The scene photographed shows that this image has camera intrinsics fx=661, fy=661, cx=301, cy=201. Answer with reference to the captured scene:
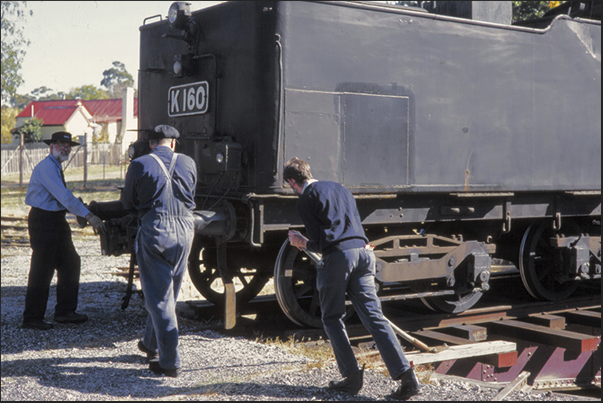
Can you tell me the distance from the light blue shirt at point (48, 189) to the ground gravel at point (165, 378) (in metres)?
1.31

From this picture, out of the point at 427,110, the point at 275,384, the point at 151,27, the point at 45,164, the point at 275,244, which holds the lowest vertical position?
the point at 275,384

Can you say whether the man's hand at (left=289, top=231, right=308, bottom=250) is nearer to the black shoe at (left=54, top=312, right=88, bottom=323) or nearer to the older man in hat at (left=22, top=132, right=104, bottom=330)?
the older man in hat at (left=22, top=132, right=104, bottom=330)

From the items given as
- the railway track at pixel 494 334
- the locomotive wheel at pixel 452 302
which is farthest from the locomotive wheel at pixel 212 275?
the locomotive wheel at pixel 452 302

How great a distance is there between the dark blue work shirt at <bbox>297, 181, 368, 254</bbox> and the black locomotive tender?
120 centimetres

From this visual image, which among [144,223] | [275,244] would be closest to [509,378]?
[275,244]

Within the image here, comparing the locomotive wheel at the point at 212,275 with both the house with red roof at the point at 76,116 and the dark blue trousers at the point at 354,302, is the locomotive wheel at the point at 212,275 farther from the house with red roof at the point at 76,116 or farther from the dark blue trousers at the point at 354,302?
the house with red roof at the point at 76,116

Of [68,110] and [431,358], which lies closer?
[431,358]

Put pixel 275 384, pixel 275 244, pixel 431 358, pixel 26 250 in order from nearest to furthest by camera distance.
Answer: pixel 275 384 → pixel 431 358 → pixel 275 244 → pixel 26 250

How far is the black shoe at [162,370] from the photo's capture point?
5.28 metres

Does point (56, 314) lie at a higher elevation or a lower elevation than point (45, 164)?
lower

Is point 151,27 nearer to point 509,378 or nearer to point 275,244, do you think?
point 275,244

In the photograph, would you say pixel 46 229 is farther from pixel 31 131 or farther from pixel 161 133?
pixel 31 131

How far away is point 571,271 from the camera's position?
7984mm

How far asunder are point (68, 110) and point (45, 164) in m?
52.4
